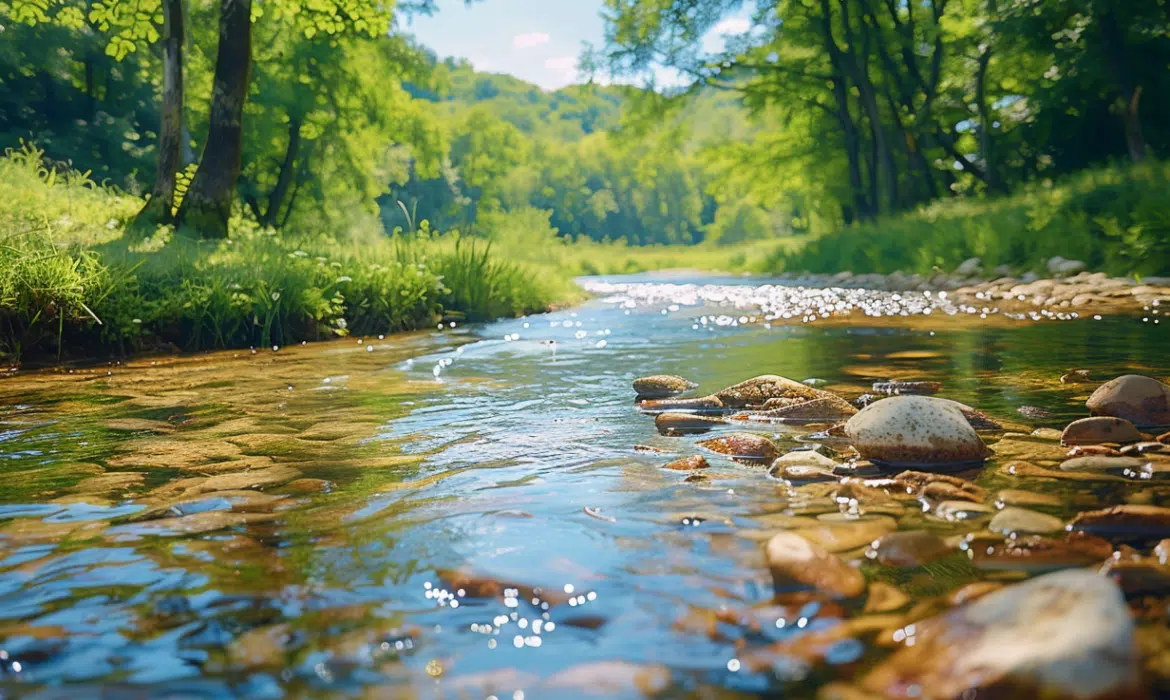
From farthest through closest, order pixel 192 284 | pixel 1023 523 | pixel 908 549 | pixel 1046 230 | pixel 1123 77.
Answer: pixel 1123 77 < pixel 1046 230 < pixel 192 284 < pixel 1023 523 < pixel 908 549

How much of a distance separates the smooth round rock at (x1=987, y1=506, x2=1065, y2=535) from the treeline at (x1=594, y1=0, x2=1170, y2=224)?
17.8 metres

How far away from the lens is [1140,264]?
11.5 meters

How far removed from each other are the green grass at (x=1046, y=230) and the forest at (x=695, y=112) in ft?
0.16

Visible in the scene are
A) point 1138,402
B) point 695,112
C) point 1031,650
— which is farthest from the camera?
point 695,112

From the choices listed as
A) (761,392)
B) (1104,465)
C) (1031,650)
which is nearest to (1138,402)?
(1104,465)

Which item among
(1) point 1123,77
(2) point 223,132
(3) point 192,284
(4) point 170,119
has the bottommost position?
(3) point 192,284

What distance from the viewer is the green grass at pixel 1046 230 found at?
37.9 feet

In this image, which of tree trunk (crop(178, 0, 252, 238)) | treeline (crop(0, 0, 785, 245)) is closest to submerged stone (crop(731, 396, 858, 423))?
treeline (crop(0, 0, 785, 245))

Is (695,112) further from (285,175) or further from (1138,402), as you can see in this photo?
(1138,402)

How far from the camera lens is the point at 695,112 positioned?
87.9 ft

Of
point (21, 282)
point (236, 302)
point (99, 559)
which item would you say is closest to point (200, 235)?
point (236, 302)

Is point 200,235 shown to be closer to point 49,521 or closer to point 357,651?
point 49,521

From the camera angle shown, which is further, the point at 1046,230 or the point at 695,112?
the point at 695,112

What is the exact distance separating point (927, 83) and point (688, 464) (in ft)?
81.5
